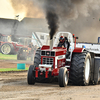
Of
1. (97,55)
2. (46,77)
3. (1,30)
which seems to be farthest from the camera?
(1,30)

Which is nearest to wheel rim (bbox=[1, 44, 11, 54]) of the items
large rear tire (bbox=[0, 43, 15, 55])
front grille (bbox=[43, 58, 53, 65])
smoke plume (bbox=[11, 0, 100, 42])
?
large rear tire (bbox=[0, 43, 15, 55])

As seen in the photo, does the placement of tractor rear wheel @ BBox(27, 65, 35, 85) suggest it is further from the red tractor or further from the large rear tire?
the large rear tire

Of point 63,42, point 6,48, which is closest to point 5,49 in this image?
point 6,48

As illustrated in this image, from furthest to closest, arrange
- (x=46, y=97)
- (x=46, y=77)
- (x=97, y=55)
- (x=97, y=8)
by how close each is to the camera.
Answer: (x=97, y=8)
(x=97, y=55)
(x=46, y=77)
(x=46, y=97)

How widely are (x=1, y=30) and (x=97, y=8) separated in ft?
40.7

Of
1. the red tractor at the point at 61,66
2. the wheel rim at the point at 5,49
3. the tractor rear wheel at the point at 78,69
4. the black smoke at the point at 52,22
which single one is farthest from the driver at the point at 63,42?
the wheel rim at the point at 5,49

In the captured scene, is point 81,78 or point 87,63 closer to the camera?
point 81,78

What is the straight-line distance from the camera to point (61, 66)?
434 inches

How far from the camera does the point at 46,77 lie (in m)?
10.4

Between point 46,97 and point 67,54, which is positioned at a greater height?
point 67,54

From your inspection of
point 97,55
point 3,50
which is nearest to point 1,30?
point 3,50

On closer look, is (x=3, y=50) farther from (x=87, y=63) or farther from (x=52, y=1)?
(x=87, y=63)

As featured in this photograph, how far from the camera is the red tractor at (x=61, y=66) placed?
10.4 metres

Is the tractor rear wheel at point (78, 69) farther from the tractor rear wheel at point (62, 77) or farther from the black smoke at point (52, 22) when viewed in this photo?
the black smoke at point (52, 22)
